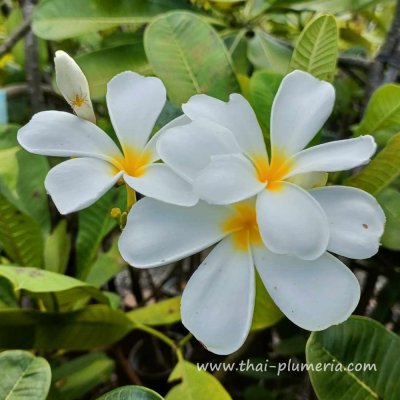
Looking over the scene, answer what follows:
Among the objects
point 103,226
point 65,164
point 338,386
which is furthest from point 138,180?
point 103,226

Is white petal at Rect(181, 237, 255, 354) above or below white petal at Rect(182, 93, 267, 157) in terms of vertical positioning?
below

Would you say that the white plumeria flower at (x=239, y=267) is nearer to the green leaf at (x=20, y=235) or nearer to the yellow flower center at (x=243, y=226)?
the yellow flower center at (x=243, y=226)

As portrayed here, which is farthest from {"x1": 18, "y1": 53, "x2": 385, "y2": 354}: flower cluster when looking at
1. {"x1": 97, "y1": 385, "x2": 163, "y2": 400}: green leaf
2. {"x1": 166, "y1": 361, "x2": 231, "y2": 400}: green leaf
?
{"x1": 166, "y1": 361, "x2": 231, "y2": 400}: green leaf

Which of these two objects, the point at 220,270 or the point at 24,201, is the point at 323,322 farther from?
the point at 24,201

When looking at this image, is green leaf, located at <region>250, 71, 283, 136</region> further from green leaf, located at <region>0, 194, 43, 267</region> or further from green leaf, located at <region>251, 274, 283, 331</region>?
green leaf, located at <region>0, 194, 43, 267</region>

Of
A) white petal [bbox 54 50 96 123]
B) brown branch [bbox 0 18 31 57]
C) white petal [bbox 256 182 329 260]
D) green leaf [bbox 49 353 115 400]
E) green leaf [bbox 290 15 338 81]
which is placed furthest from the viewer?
brown branch [bbox 0 18 31 57]

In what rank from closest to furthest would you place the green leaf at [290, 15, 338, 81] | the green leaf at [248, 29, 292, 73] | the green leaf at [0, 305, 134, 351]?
the green leaf at [290, 15, 338, 81], the green leaf at [0, 305, 134, 351], the green leaf at [248, 29, 292, 73]

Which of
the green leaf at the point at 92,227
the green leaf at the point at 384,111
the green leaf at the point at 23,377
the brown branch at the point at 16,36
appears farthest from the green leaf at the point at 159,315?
the brown branch at the point at 16,36
